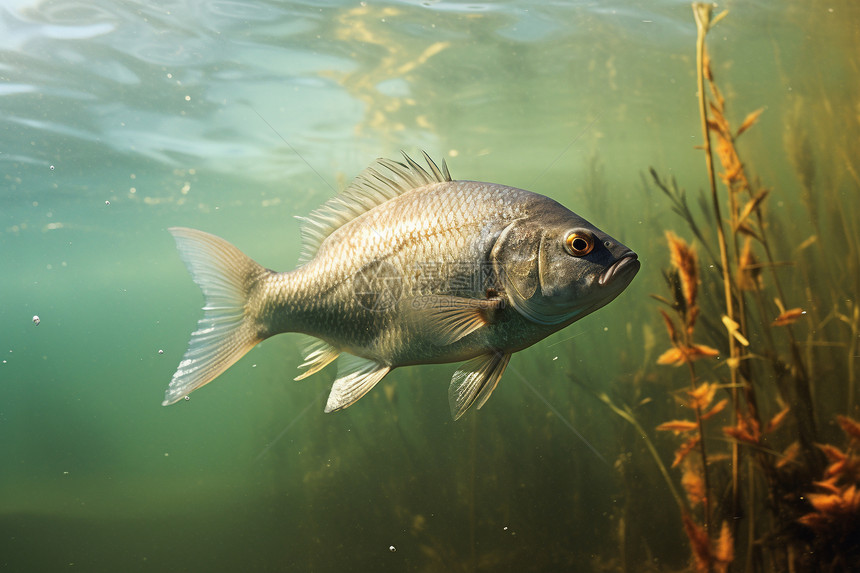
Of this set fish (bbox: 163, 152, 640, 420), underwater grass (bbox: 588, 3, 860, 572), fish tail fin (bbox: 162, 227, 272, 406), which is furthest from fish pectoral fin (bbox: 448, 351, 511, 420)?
underwater grass (bbox: 588, 3, 860, 572)

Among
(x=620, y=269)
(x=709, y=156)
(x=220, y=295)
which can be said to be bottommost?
(x=220, y=295)

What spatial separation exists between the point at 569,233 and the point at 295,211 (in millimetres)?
20567

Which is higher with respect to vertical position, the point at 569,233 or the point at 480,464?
the point at 569,233

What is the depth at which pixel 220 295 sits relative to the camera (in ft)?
8.59

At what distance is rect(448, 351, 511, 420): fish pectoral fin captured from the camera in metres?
2.10

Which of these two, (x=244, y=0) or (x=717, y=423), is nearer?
(x=244, y=0)

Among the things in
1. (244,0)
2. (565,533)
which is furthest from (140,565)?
(244,0)

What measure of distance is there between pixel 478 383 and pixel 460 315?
0.34 m

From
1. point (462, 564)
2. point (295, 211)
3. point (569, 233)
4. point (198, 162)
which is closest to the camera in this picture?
point (569, 233)

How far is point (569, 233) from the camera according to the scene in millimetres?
1979

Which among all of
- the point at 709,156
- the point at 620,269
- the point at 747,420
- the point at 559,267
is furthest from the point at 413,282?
the point at 747,420

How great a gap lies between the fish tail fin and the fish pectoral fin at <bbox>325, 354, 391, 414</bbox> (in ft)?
1.75

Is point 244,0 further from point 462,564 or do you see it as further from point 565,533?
point 565,533

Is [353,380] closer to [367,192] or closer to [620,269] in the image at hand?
[367,192]
